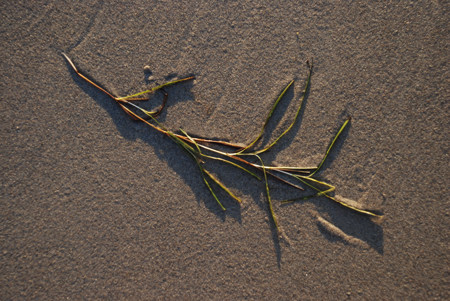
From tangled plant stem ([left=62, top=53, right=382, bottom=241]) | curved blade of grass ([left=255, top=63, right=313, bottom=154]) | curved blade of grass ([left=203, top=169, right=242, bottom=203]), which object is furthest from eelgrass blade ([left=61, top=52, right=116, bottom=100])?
curved blade of grass ([left=255, top=63, right=313, bottom=154])

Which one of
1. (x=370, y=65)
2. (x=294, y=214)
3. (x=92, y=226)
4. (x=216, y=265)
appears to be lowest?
(x=92, y=226)

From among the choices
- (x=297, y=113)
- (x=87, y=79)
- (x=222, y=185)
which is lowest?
(x=222, y=185)

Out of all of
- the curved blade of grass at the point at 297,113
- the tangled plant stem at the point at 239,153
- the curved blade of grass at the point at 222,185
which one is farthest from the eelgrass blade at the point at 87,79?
the curved blade of grass at the point at 297,113

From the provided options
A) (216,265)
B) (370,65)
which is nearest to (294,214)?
(216,265)

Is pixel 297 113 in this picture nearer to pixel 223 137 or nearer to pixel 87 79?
pixel 223 137

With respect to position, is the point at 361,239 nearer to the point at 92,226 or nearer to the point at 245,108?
the point at 245,108

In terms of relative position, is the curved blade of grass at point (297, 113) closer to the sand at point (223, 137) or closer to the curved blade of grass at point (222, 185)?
the sand at point (223, 137)

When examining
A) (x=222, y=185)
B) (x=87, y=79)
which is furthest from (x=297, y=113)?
(x=87, y=79)

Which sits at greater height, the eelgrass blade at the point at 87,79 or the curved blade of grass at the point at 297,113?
the curved blade of grass at the point at 297,113
